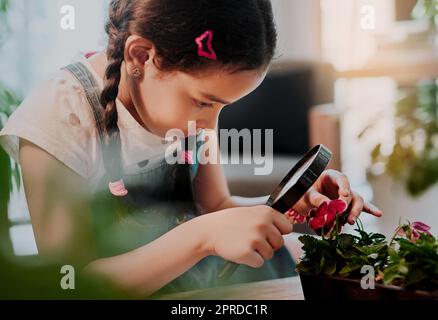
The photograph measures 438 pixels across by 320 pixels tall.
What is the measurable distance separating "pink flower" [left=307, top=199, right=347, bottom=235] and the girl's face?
0.25m

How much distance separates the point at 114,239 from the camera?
118 centimetres

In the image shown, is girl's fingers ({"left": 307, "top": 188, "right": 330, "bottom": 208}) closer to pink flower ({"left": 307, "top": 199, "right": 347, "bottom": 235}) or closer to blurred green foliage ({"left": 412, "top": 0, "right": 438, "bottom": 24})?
pink flower ({"left": 307, "top": 199, "right": 347, "bottom": 235})

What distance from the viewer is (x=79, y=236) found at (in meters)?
1.18

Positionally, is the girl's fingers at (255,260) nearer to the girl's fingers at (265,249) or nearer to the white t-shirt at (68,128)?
the girl's fingers at (265,249)

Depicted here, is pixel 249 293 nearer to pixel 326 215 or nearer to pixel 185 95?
pixel 326 215

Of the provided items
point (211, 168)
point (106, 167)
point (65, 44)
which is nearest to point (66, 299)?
point (106, 167)

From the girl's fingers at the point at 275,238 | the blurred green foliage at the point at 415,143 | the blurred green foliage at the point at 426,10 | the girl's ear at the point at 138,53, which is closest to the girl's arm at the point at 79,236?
the girl's fingers at the point at 275,238

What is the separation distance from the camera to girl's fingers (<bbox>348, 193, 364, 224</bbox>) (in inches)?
46.4

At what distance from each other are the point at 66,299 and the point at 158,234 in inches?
8.7

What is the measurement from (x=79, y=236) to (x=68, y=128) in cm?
20

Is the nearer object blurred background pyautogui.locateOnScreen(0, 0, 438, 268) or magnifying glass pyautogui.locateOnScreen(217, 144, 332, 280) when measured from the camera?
magnifying glass pyautogui.locateOnScreen(217, 144, 332, 280)

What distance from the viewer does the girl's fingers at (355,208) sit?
1.18 meters

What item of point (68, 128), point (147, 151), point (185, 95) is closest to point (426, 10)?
point (185, 95)

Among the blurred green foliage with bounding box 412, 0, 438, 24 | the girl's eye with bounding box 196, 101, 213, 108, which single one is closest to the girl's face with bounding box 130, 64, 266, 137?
the girl's eye with bounding box 196, 101, 213, 108
